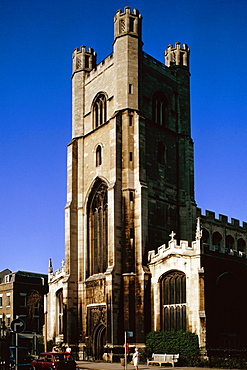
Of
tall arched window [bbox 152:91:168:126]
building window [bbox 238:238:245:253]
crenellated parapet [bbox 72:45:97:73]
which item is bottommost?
building window [bbox 238:238:245:253]

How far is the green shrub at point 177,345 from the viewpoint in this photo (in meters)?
36.7

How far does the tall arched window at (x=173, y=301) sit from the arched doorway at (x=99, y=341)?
19.6 feet

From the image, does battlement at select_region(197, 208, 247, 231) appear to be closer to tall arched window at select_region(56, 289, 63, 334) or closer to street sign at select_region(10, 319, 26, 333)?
tall arched window at select_region(56, 289, 63, 334)

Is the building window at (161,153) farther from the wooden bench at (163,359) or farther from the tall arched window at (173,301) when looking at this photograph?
the wooden bench at (163,359)

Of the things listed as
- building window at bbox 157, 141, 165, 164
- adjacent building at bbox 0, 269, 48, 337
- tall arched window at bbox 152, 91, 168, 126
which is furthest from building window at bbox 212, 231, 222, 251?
adjacent building at bbox 0, 269, 48, 337

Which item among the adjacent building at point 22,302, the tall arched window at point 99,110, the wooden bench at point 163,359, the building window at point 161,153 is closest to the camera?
the wooden bench at point 163,359

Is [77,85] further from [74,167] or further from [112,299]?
[112,299]

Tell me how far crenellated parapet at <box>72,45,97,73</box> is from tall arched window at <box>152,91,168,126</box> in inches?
342

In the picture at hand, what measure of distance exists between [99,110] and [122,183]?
9299 mm

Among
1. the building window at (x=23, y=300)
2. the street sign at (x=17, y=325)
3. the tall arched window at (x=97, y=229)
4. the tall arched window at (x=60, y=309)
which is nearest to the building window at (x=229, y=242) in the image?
the tall arched window at (x=97, y=229)

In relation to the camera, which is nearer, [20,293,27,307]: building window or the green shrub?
the green shrub

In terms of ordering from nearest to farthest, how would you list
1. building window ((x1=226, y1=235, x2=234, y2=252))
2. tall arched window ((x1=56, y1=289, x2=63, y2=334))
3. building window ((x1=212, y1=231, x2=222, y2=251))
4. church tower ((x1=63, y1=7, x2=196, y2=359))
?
church tower ((x1=63, y1=7, x2=196, y2=359))
tall arched window ((x1=56, y1=289, x2=63, y2=334))
building window ((x1=212, y1=231, x2=222, y2=251))
building window ((x1=226, y1=235, x2=234, y2=252))

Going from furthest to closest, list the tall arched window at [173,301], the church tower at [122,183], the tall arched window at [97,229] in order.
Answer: the tall arched window at [97,229] → the church tower at [122,183] → the tall arched window at [173,301]

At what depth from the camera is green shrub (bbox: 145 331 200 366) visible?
120 ft
